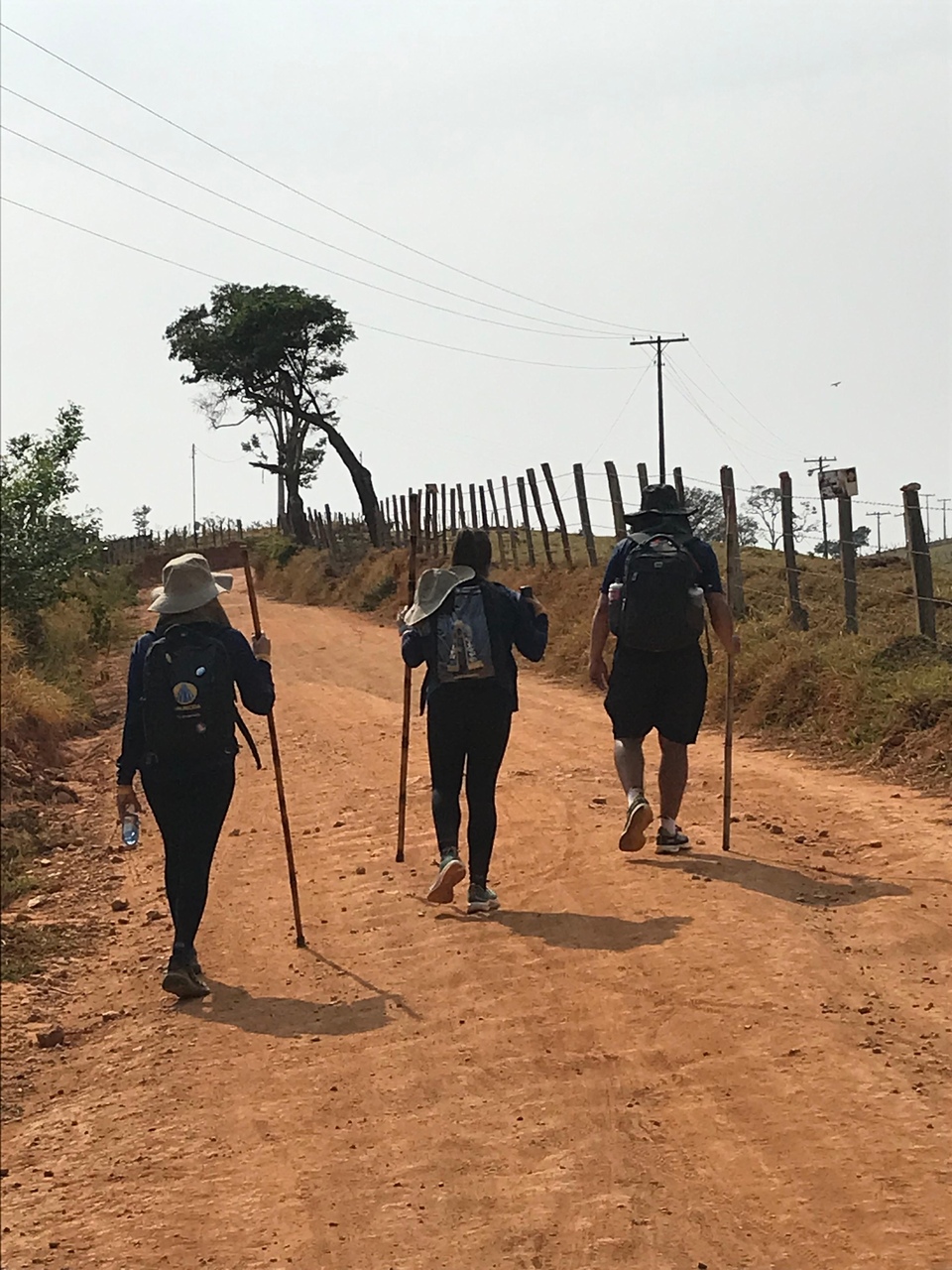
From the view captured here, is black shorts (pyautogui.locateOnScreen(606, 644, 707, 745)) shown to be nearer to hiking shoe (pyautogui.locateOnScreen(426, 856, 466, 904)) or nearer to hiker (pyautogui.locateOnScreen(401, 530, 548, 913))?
hiker (pyautogui.locateOnScreen(401, 530, 548, 913))

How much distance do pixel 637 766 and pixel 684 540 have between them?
1213mm

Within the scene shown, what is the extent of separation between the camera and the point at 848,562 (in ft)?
42.9

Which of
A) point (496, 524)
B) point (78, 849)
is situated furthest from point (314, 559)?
point (78, 849)

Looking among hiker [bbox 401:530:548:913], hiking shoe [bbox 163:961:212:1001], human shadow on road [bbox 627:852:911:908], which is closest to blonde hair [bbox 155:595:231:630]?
hiker [bbox 401:530:548:913]

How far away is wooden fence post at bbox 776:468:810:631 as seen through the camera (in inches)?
549

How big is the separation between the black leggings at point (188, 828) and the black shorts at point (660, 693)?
7.38 ft

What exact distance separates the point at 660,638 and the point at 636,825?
3.13 ft

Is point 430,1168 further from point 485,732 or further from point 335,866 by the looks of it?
point 335,866

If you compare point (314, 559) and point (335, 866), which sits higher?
point (314, 559)

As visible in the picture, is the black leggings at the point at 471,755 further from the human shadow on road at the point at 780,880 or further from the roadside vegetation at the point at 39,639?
the roadside vegetation at the point at 39,639

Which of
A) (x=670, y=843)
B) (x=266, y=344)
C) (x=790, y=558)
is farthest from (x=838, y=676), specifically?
(x=266, y=344)

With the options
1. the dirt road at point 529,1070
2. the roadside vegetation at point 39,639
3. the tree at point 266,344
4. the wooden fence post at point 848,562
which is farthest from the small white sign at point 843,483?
the tree at point 266,344

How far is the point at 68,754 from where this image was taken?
46.0 ft

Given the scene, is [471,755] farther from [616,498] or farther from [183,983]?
[616,498]
